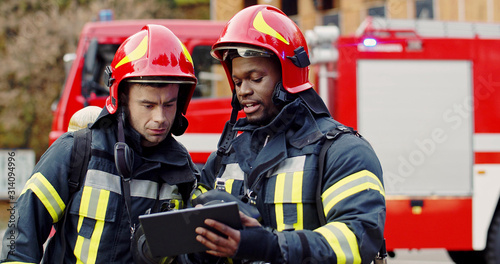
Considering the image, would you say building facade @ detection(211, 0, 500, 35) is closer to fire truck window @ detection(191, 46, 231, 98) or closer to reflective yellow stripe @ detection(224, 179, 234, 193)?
fire truck window @ detection(191, 46, 231, 98)

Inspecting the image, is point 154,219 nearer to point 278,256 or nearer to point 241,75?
point 278,256

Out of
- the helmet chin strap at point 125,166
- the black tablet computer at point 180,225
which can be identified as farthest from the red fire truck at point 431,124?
the black tablet computer at point 180,225

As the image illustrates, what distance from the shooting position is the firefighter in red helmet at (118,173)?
2.22 metres

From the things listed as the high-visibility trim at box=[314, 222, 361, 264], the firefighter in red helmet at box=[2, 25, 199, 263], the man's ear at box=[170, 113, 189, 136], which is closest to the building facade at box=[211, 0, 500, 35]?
the man's ear at box=[170, 113, 189, 136]

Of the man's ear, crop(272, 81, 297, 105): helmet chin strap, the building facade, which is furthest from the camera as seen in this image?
the building facade

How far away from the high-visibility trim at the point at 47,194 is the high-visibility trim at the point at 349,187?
1.05 meters

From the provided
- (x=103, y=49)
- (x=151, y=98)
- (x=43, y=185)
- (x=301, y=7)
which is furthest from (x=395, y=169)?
(x=301, y=7)

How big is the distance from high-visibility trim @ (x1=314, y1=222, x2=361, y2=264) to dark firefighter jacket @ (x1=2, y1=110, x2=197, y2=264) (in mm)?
781

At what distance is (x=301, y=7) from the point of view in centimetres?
1659

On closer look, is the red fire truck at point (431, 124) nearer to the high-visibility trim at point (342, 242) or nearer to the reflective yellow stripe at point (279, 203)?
the reflective yellow stripe at point (279, 203)

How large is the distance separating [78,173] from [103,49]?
4.11m

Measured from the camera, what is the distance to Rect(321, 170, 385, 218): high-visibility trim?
2.06m

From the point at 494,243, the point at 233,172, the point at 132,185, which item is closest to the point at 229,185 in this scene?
the point at 233,172

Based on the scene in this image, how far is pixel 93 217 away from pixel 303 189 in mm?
849
